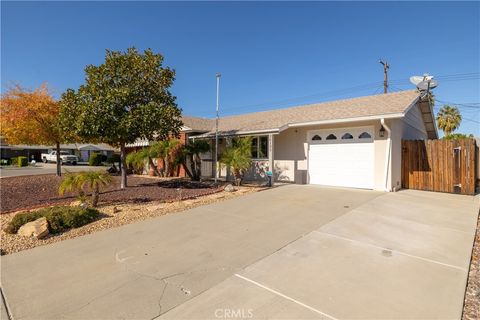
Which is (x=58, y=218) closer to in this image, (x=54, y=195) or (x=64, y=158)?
(x=54, y=195)

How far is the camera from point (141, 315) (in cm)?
293

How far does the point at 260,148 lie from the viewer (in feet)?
47.2

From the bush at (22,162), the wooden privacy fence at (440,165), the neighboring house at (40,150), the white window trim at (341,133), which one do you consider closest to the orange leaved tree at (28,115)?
the white window trim at (341,133)

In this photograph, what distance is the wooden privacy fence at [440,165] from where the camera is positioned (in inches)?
404

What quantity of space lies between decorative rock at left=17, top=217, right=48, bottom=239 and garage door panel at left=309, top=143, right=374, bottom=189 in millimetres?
10535

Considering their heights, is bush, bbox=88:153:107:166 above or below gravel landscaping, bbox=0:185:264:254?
above

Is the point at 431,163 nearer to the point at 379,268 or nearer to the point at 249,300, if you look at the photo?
the point at 379,268

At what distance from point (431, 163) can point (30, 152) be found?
178ft

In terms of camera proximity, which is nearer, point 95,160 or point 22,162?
point 22,162

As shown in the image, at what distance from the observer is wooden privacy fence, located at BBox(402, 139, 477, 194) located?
10258 millimetres

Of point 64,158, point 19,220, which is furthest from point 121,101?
point 64,158

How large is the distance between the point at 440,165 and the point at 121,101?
1334 centimetres

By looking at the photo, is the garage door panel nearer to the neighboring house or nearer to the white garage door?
the white garage door

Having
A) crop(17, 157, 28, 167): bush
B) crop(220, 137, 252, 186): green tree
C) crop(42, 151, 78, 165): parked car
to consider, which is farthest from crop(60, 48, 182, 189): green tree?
crop(42, 151, 78, 165): parked car
